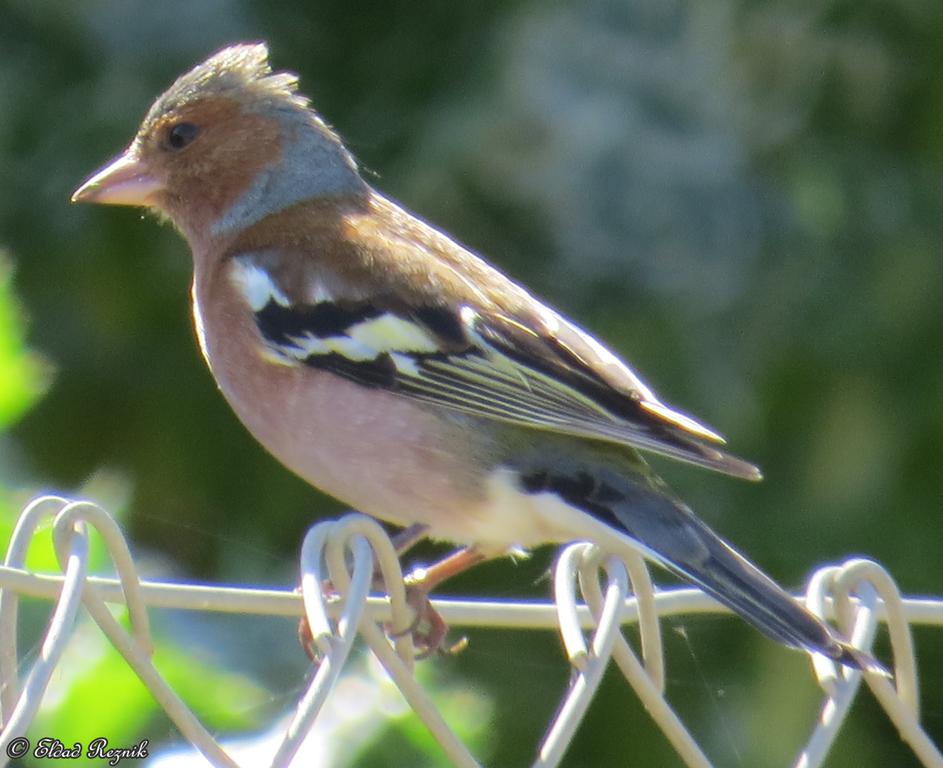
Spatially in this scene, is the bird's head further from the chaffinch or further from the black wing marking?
the black wing marking

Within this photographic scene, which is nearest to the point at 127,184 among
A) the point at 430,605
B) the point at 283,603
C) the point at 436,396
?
the point at 436,396

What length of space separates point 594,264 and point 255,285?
1466 millimetres

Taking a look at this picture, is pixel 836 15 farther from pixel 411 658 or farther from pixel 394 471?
pixel 411 658

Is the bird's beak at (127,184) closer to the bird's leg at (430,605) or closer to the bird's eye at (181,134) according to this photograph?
the bird's eye at (181,134)

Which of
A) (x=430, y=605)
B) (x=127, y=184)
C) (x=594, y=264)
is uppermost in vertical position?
(x=127, y=184)

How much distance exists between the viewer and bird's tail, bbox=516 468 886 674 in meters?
2.20

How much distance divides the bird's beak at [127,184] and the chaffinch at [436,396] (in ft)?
0.95

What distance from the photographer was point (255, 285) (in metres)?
3.29

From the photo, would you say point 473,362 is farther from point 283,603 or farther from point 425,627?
point 283,603

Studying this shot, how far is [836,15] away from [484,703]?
7.31 ft

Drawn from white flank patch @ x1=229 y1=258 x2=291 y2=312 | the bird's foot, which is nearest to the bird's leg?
the bird's foot

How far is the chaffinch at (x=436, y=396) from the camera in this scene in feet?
9.19

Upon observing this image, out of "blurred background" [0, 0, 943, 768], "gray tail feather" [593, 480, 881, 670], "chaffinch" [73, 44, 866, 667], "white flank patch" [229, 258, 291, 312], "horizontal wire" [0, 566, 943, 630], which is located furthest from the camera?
"blurred background" [0, 0, 943, 768]

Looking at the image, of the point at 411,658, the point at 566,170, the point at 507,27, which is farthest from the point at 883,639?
the point at 411,658
